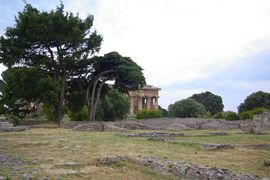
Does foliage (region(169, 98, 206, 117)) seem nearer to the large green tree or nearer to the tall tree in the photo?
the tall tree

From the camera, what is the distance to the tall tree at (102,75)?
41125 mm

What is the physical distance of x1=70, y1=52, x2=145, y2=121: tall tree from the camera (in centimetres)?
4112

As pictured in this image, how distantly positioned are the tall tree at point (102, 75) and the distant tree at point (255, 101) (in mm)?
34435

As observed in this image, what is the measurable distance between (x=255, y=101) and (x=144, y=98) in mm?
22943

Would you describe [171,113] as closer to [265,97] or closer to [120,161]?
[265,97]

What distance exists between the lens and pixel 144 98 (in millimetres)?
84875

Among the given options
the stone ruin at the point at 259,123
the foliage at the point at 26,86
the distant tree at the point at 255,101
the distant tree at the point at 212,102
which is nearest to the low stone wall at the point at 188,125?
the stone ruin at the point at 259,123

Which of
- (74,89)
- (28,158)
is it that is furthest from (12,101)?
(28,158)

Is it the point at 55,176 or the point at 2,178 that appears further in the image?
the point at 55,176

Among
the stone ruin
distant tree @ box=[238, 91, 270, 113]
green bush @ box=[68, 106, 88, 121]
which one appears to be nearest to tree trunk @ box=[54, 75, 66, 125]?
green bush @ box=[68, 106, 88, 121]

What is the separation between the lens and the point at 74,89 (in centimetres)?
4191

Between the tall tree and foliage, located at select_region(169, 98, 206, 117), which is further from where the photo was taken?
foliage, located at select_region(169, 98, 206, 117)

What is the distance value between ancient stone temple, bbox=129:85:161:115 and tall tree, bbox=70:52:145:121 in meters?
40.1

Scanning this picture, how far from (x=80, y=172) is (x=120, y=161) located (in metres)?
1.58
